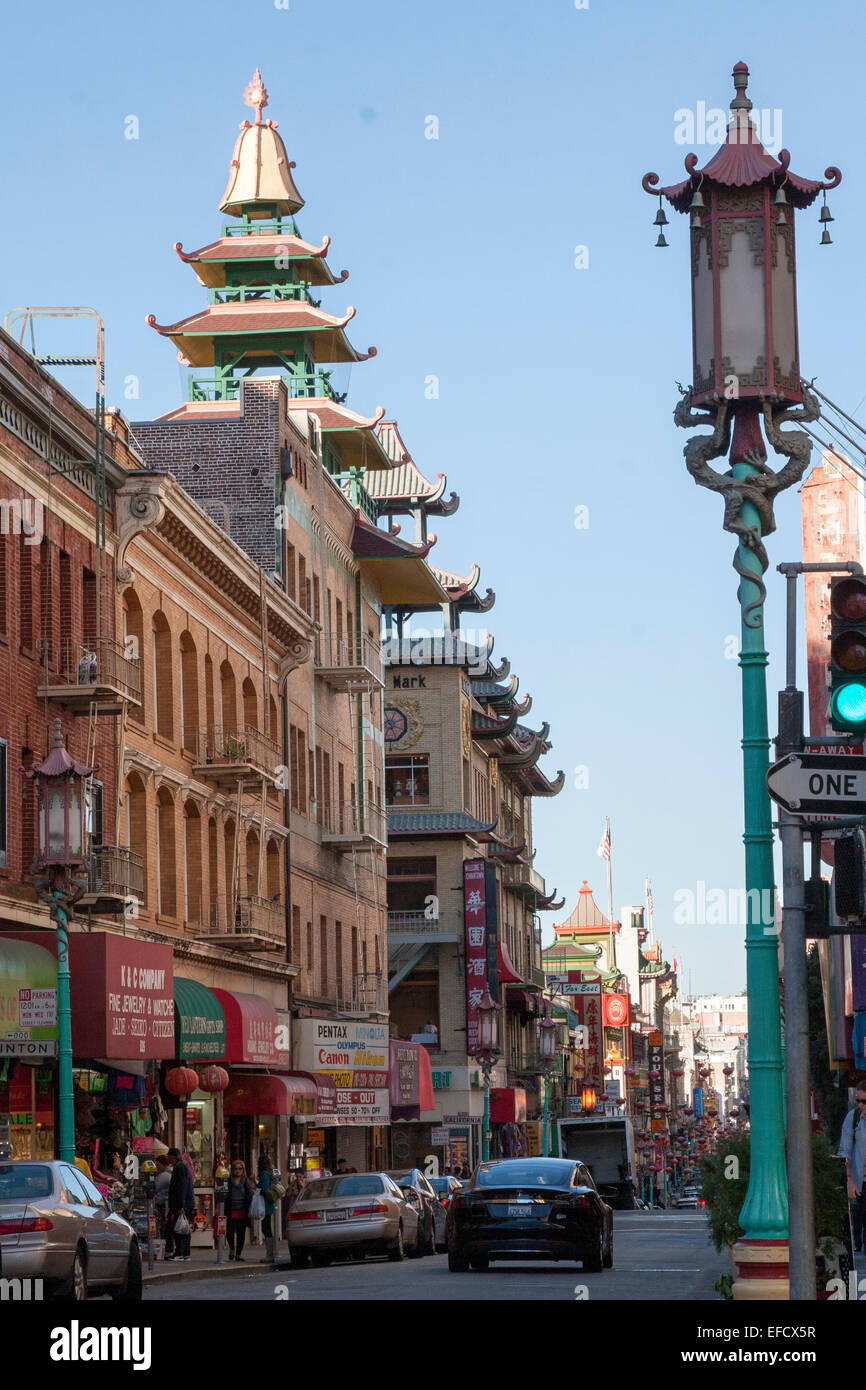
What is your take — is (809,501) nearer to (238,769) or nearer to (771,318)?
(238,769)

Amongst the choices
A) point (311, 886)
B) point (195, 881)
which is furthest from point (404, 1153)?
point (195, 881)

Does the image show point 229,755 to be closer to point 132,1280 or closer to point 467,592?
point 132,1280

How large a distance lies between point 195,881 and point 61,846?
51.0 ft

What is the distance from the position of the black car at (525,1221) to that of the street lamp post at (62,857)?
188 inches

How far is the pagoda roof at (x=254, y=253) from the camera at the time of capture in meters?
62.5

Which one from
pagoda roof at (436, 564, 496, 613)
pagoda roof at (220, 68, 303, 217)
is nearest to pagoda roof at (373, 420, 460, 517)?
pagoda roof at (436, 564, 496, 613)

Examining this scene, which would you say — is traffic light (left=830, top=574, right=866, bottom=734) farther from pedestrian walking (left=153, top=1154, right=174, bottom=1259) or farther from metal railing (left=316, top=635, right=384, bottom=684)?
metal railing (left=316, top=635, right=384, bottom=684)

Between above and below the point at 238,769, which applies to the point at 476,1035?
below

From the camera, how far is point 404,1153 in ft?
259

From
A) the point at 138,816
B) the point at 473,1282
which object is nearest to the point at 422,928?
the point at 138,816

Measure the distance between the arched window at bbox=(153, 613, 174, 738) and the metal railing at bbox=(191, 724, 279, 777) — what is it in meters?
1.54

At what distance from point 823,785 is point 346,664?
4680 cm

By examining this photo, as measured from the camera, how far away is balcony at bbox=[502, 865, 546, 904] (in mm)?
93875

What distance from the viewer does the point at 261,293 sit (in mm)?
64250
